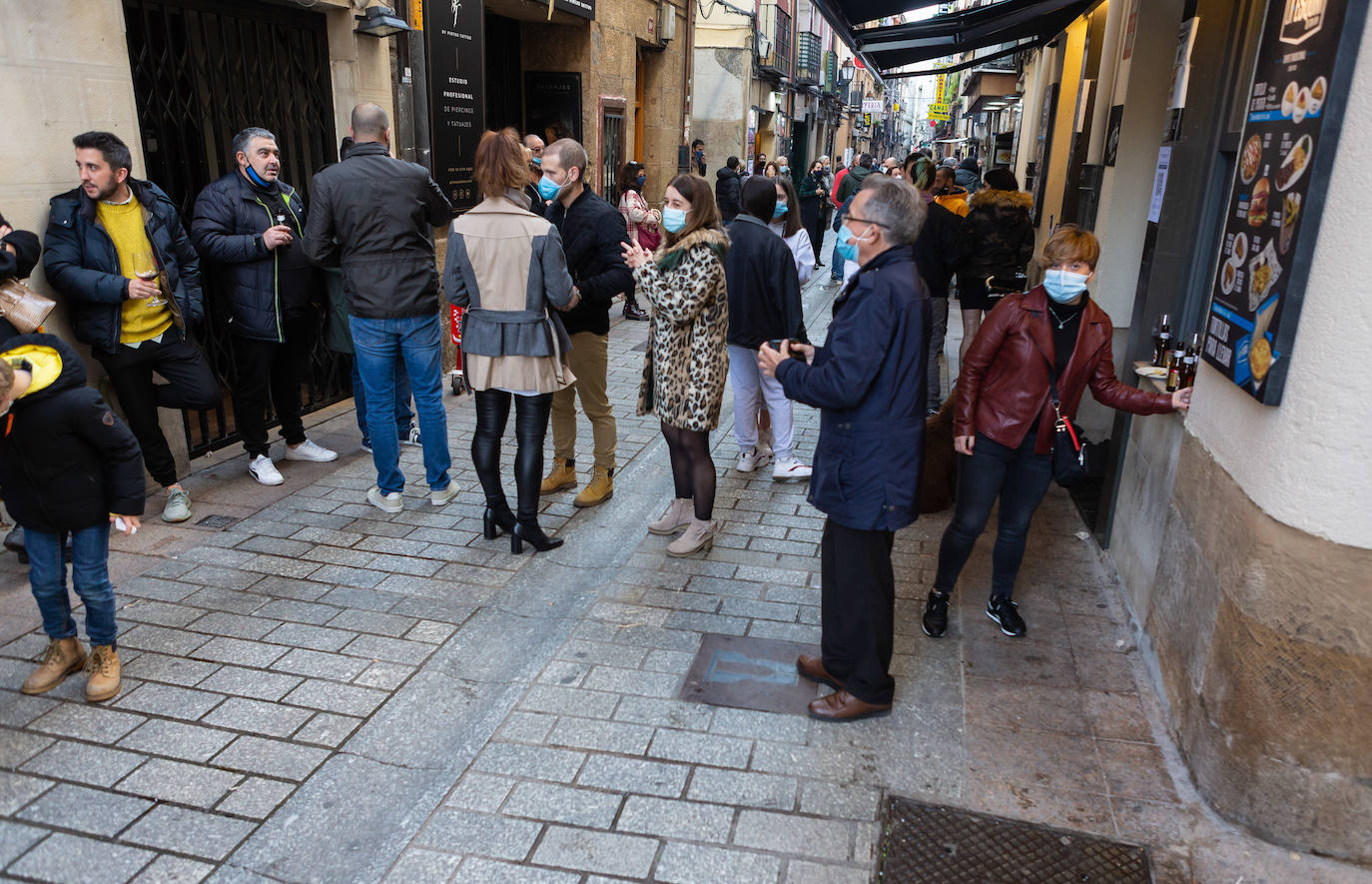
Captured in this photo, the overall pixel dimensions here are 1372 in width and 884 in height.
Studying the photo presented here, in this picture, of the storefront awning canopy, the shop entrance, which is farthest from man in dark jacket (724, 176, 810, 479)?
the shop entrance

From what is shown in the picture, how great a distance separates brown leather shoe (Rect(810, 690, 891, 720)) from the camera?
135 inches

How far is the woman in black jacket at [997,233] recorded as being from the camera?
25.5ft

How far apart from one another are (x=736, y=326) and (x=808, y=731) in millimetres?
2732

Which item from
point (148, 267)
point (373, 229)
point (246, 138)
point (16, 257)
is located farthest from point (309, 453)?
point (16, 257)

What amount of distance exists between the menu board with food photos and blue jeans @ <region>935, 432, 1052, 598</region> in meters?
0.87

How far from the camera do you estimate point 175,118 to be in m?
5.80

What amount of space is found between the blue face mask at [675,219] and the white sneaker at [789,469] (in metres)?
2.00

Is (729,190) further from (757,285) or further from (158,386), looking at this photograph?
(158,386)

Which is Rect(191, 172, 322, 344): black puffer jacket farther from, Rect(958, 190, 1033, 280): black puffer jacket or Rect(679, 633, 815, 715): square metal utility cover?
Rect(958, 190, 1033, 280): black puffer jacket

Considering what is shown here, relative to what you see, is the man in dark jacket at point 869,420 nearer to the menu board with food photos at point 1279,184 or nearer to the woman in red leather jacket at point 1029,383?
the woman in red leather jacket at point 1029,383

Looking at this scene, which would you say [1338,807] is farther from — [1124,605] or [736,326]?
[736,326]

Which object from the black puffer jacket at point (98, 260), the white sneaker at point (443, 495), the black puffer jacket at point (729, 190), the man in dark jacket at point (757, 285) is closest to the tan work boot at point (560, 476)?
the white sneaker at point (443, 495)

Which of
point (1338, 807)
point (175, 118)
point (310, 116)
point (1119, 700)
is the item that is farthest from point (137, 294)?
point (1338, 807)

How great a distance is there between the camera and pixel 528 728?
132 inches
